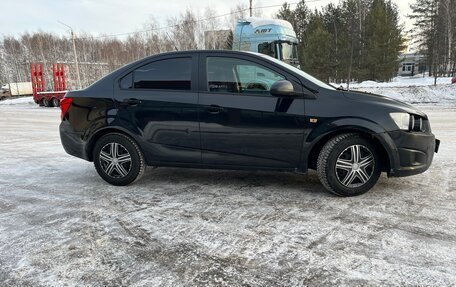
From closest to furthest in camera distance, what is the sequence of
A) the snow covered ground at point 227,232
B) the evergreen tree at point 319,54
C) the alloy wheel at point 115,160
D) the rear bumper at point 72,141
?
1. the snow covered ground at point 227,232
2. the alloy wheel at point 115,160
3. the rear bumper at point 72,141
4. the evergreen tree at point 319,54

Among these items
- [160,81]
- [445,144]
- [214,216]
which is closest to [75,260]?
[214,216]

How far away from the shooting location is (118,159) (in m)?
4.58

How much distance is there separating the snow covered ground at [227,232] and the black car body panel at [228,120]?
0.44 m

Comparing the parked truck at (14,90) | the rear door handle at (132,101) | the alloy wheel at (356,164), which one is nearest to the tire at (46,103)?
the parked truck at (14,90)

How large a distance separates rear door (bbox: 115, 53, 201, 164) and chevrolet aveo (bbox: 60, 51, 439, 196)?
12 mm

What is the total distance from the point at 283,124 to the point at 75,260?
245 cm

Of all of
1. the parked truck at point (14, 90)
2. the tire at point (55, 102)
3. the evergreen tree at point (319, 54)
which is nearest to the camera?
the tire at point (55, 102)

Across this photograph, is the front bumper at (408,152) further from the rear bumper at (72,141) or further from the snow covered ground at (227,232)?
the rear bumper at (72,141)

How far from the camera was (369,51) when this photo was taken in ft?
113

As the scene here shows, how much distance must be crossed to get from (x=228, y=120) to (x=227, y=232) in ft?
4.67

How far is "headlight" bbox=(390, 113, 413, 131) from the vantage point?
3838 millimetres

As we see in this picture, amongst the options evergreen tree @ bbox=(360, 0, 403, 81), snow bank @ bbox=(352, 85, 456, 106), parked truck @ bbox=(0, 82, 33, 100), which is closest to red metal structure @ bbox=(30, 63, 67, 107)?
parked truck @ bbox=(0, 82, 33, 100)

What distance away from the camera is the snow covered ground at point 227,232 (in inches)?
99.0

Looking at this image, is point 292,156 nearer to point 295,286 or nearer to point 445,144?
point 295,286
